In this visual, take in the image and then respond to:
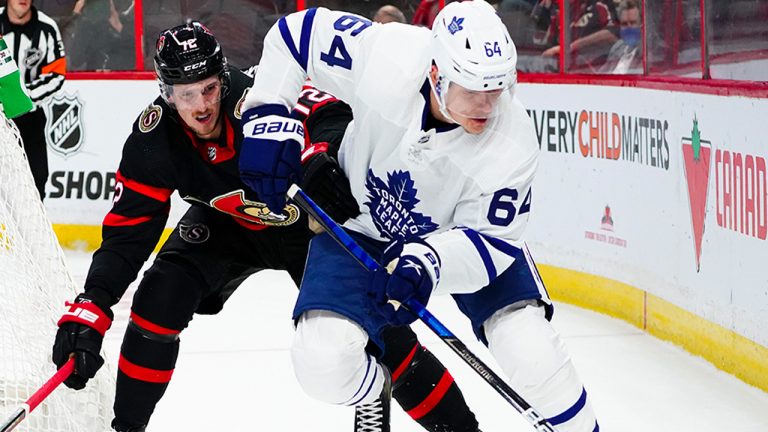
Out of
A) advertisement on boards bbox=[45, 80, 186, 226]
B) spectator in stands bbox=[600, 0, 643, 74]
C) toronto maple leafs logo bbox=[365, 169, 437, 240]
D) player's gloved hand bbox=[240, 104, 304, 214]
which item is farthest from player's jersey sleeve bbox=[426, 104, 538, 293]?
advertisement on boards bbox=[45, 80, 186, 226]

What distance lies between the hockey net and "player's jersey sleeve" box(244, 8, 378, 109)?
0.77 m

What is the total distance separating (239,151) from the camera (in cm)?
292

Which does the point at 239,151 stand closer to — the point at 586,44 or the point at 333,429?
the point at 333,429

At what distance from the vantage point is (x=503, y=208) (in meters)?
2.51

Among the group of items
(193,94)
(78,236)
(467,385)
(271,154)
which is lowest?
(78,236)

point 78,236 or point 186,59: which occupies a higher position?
point 186,59

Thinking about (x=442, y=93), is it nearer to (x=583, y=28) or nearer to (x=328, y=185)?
(x=328, y=185)

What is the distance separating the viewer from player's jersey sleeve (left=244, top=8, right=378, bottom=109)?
2.74m

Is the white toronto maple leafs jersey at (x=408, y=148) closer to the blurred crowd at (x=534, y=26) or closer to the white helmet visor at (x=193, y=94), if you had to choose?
the white helmet visor at (x=193, y=94)

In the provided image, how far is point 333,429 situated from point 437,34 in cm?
141

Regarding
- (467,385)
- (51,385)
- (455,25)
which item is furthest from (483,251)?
(467,385)

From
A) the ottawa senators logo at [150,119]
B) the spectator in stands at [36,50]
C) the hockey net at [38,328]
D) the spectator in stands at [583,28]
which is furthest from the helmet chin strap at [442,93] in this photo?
the spectator in stands at [36,50]

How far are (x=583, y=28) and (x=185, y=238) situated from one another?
2.77m

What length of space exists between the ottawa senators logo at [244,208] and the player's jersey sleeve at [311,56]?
26 centimetres
